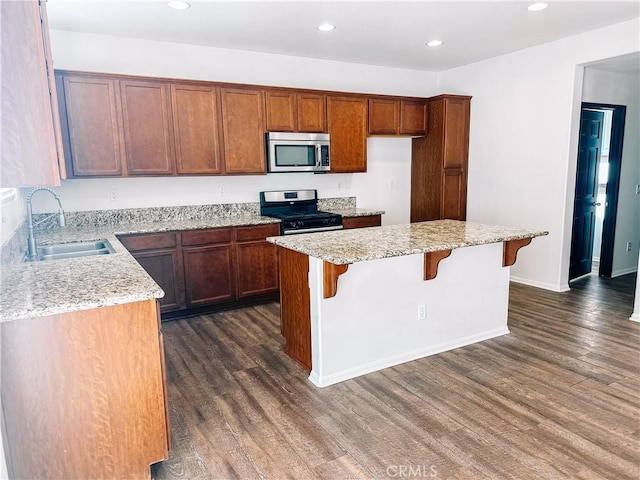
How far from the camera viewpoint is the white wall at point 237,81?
396cm

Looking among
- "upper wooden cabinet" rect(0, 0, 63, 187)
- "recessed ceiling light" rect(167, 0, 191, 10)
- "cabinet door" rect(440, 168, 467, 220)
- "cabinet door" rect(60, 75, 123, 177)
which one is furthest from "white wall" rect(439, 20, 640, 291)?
"upper wooden cabinet" rect(0, 0, 63, 187)

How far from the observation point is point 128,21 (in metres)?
3.61

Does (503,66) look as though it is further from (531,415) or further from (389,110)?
Answer: (531,415)

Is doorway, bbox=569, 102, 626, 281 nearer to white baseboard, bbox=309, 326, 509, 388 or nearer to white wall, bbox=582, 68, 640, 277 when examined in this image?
white wall, bbox=582, 68, 640, 277

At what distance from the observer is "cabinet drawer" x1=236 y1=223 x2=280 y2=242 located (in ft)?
13.8

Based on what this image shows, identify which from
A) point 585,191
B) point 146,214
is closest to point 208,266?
point 146,214

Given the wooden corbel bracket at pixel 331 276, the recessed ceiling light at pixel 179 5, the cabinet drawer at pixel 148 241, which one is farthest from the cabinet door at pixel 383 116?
the wooden corbel bracket at pixel 331 276

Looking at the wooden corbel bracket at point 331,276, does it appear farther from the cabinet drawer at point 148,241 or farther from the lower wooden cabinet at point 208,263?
the cabinet drawer at point 148,241

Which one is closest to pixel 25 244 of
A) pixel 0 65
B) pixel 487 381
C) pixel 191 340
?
pixel 191 340

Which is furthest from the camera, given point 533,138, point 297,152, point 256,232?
point 533,138

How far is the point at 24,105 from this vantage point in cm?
156

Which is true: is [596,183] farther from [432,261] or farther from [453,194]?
[432,261]

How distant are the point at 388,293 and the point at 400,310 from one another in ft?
0.58

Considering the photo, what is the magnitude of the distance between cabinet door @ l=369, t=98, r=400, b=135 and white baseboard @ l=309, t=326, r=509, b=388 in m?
2.68
